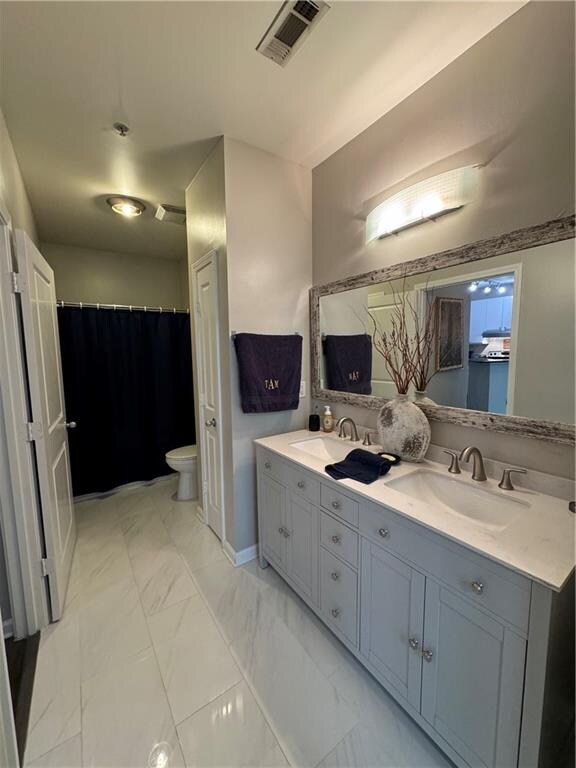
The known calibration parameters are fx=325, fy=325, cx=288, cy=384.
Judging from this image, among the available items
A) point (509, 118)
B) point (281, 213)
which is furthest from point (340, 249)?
point (509, 118)

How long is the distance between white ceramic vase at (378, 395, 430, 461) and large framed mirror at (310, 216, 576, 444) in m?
0.10

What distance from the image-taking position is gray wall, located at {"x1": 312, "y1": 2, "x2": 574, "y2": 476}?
44.1 inches

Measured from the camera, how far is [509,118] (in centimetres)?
123

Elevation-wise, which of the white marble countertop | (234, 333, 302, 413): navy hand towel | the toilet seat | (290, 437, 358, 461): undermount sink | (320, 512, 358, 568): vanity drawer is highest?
(234, 333, 302, 413): navy hand towel

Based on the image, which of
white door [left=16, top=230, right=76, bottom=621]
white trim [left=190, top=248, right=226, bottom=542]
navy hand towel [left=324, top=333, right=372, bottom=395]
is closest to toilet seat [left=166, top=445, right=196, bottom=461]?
white trim [left=190, top=248, right=226, bottom=542]

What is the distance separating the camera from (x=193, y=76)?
4.69 ft

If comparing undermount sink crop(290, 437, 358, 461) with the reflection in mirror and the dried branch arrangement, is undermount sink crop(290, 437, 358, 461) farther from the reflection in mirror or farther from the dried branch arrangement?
the dried branch arrangement

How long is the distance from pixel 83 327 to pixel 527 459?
3.45m

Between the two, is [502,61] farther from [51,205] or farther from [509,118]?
[51,205]

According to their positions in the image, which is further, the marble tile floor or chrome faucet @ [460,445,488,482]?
chrome faucet @ [460,445,488,482]

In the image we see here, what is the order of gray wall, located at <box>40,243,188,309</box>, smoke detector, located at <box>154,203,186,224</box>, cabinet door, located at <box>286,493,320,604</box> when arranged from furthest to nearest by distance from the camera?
gray wall, located at <box>40,243,188,309</box>
smoke detector, located at <box>154,203,186,224</box>
cabinet door, located at <box>286,493,320,604</box>

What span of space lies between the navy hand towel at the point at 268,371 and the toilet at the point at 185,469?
4.01ft

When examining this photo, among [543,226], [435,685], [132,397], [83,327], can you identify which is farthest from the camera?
[132,397]

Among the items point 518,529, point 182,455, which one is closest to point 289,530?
point 518,529
